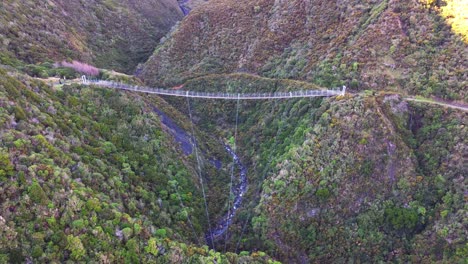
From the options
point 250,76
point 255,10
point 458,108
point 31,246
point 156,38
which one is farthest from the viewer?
point 156,38

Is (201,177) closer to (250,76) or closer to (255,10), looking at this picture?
(250,76)

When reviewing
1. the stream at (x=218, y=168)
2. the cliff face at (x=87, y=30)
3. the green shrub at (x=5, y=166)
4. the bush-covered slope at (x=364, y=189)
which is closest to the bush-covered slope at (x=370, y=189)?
the bush-covered slope at (x=364, y=189)

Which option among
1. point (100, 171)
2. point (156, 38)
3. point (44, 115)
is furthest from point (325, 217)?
point (156, 38)

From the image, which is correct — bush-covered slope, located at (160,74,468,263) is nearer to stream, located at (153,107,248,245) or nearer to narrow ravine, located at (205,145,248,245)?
narrow ravine, located at (205,145,248,245)

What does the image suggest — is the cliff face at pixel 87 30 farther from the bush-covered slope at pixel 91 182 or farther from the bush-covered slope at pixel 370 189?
the bush-covered slope at pixel 370 189

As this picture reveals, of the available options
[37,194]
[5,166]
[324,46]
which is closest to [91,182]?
[37,194]

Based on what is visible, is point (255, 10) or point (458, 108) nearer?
point (458, 108)

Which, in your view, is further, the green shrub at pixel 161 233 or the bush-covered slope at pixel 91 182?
the green shrub at pixel 161 233
